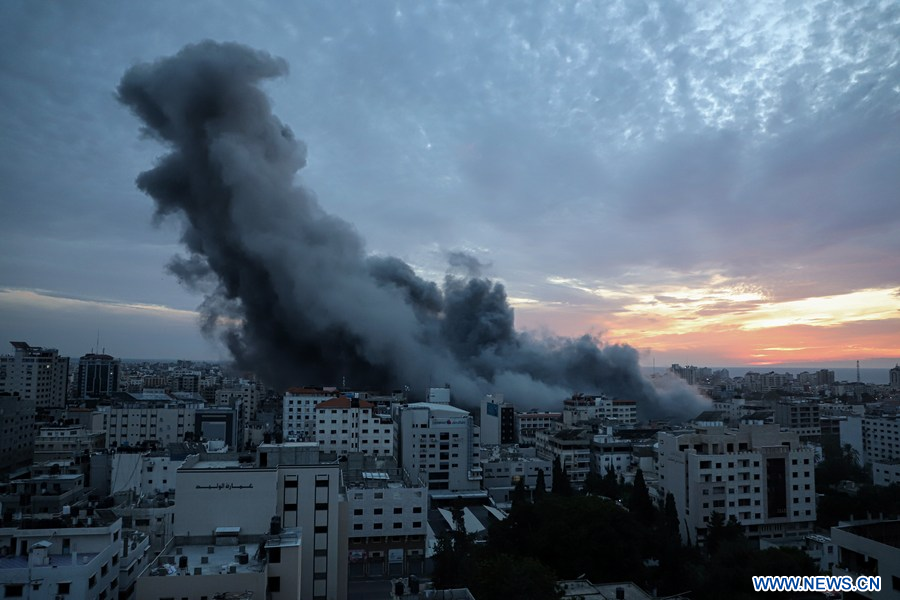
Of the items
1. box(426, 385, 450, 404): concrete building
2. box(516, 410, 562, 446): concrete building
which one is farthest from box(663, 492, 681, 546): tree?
box(516, 410, 562, 446): concrete building

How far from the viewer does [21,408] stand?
37.3 m

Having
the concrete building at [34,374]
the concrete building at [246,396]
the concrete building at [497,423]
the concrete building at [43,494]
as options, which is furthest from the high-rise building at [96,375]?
the concrete building at [43,494]

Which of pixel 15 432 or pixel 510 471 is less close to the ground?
pixel 15 432

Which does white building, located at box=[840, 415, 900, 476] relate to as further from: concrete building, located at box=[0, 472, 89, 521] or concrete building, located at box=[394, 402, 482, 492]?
concrete building, located at box=[0, 472, 89, 521]

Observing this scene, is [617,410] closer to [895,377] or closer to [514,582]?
[514,582]

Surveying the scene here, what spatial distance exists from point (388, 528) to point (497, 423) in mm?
25599

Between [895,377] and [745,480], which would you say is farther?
[895,377]

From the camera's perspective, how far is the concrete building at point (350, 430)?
35531 millimetres

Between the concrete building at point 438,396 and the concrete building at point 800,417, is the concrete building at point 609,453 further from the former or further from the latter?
the concrete building at point 800,417

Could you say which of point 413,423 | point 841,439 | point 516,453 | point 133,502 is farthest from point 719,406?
point 133,502

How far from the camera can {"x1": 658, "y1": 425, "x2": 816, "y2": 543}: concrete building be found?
25.0m

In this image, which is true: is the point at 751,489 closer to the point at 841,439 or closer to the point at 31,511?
the point at 31,511

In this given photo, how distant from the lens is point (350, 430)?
3559 centimetres

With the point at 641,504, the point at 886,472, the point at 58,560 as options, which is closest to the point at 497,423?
the point at 886,472
